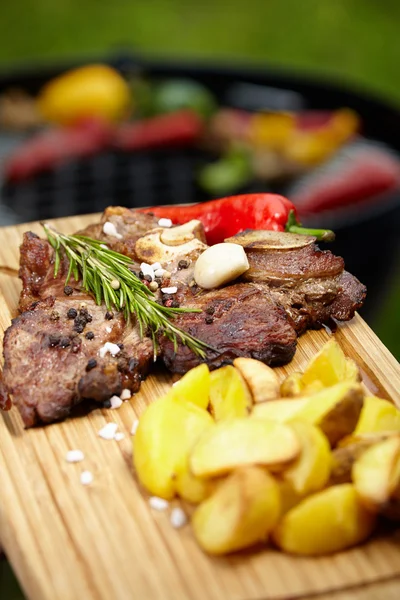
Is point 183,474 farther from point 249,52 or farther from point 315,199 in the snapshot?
point 249,52

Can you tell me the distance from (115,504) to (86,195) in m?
4.92

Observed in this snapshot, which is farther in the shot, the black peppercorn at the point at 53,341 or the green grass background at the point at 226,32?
the green grass background at the point at 226,32

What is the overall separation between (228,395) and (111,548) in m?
0.91

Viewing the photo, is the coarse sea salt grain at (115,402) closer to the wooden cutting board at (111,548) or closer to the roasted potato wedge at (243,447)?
the wooden cutting board at (111,548)

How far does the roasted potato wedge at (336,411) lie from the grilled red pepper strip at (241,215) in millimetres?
1646

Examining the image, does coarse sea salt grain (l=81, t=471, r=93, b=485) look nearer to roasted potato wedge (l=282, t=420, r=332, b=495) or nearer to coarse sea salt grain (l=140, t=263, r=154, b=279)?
roasted potato wedge (l=282, t=420, r=332, b=495)

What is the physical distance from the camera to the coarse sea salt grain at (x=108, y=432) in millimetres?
3879

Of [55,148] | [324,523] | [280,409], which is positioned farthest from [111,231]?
[55,148]

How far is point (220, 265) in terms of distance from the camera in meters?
4.33

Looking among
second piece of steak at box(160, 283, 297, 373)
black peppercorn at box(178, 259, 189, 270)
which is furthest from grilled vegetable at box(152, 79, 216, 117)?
second piece of steak at box(160, 283, 297, 373)

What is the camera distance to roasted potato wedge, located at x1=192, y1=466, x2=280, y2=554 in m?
3.09

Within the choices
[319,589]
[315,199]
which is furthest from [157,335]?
[315,199]

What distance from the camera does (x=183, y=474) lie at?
11.2 ft

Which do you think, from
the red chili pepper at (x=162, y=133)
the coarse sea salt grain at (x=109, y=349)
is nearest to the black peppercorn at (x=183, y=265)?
the coarse sea salt grain at (x=109, y=349)
